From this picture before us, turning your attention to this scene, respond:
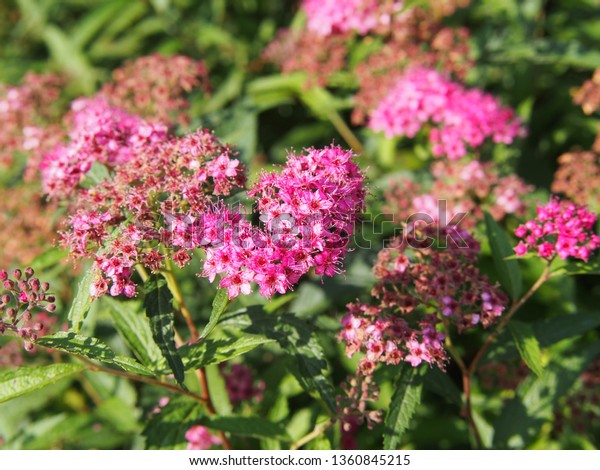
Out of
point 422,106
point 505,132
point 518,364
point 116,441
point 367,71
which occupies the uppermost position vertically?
point 367,71

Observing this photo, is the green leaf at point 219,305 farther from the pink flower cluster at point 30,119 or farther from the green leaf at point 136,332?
the pink flower cluster at point 30,119

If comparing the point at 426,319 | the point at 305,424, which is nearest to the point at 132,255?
the point at 426,319

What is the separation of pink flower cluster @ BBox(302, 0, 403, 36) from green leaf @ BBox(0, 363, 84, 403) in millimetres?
2886

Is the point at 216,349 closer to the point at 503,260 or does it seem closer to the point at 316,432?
Answer: the point at 316,432

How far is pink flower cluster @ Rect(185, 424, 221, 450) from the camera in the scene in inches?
105

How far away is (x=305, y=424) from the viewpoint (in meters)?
2.79

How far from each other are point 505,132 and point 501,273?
143 cm

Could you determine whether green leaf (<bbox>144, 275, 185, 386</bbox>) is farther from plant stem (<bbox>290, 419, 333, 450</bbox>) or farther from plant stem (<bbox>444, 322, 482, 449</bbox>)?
plant stem (<bbox>444, 322, 482, 449</bbox>)

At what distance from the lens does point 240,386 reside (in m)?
2.95

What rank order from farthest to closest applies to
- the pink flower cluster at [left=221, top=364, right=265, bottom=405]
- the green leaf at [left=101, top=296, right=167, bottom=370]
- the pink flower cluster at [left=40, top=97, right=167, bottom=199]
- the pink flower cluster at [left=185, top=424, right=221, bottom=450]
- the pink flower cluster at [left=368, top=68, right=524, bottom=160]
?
the pink flower cluster at [left=368, top=68, right=524, bottom=160] → the pink flower cluster at [left=221, top=364, right=265, bottom=405] → the pink flower cluster at [left=185, top=424, right=221, bottom=450] → the pink flower cluster at [left=40, top=97, right=167, bottom=199] → the green leaf at [left=101, top=296, right=167, bottom=370]

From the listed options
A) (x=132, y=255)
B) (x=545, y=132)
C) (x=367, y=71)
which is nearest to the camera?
(x=132, y=255)

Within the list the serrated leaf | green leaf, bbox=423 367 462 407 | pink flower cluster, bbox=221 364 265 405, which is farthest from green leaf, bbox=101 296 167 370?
green leaf, bbox=423 367 462 407

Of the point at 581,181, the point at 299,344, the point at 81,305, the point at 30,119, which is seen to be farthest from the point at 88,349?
the point at 581,181
